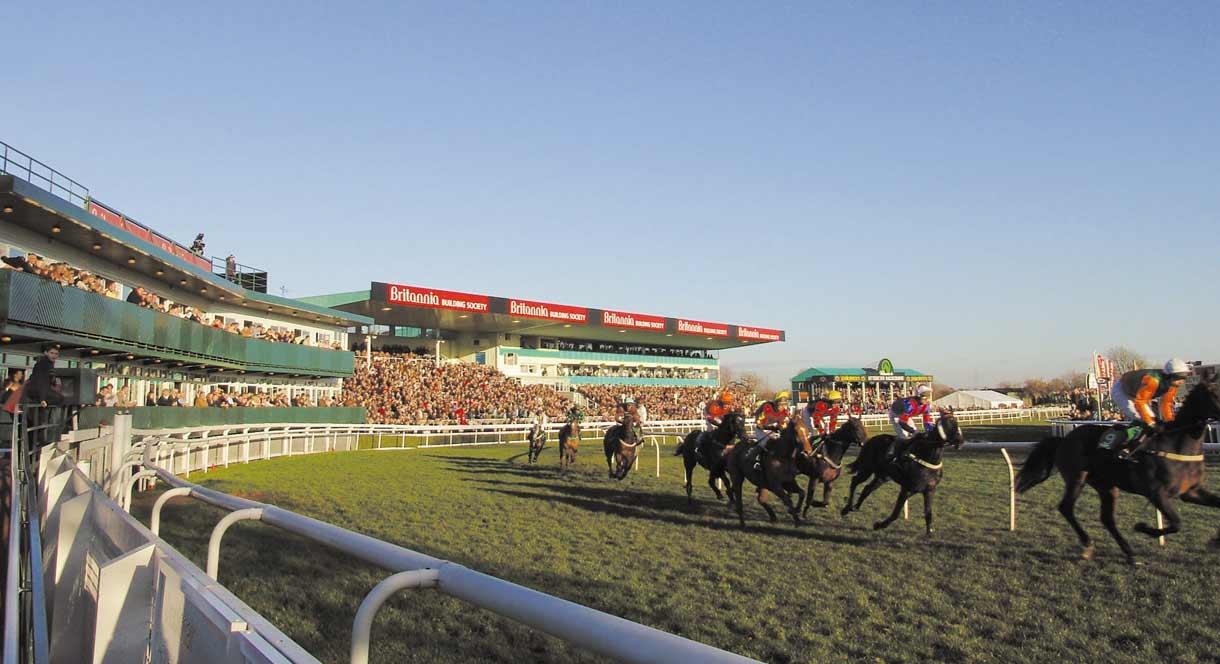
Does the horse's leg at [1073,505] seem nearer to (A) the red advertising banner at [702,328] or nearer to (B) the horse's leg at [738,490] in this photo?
(B) the horse's leg at [738,490]

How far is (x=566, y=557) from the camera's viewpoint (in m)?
7.75

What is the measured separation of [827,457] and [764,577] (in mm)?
4167

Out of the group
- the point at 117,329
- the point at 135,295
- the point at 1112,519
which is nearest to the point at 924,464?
the point at 1112,519

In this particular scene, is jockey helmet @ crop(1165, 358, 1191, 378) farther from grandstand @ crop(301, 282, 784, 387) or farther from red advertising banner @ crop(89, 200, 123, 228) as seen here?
grandstand @ crop(301, 282, 784, 387)

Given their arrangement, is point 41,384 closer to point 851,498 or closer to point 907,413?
point 851,498

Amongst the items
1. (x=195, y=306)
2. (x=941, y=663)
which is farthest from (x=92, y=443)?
(x=195, y=306)

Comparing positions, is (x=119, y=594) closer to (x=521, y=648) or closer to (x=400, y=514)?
(x=521, y=648)

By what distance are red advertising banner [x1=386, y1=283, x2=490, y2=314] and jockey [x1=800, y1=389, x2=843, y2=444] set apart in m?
30.5

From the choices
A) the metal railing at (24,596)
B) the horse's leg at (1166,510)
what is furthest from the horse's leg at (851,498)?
the metal railing at (24,596)

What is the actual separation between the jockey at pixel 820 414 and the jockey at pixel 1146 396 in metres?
3.78

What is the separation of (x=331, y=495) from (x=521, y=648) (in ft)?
28.0

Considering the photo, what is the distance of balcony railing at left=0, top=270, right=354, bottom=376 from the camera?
41.6ft

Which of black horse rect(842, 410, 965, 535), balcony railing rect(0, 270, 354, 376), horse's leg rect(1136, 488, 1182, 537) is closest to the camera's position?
horse's leg rect(1136, 488, 1182, 537)

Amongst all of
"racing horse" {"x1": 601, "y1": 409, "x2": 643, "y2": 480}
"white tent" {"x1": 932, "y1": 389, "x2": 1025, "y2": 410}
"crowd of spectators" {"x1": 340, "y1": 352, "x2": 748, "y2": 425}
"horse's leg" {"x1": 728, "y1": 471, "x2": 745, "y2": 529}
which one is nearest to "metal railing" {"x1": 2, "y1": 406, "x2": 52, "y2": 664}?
"horse's leg" {"x1": 728, "y1": 471, "x2": 745, "y2": 529}
